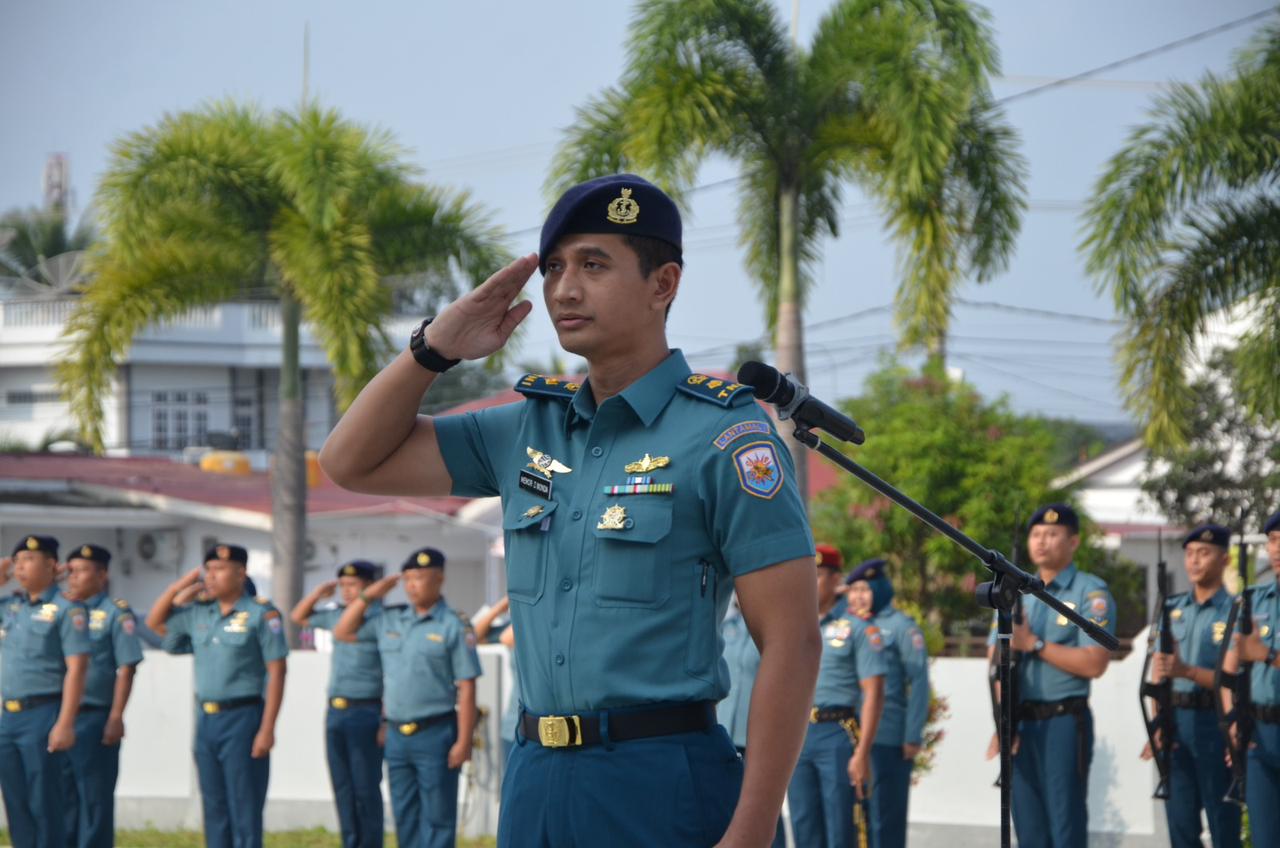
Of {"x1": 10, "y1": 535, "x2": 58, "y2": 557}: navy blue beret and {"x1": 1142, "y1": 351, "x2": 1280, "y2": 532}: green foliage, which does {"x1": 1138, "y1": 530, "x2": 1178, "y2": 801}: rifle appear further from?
{"x1": 1142, "y1": 351, "x2": 1280, "y2": 532}: green foliage

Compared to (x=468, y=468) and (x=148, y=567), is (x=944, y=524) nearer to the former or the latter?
(x=468, y=468)

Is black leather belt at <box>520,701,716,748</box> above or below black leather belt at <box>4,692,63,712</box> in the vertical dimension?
above

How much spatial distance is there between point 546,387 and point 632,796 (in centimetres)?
77

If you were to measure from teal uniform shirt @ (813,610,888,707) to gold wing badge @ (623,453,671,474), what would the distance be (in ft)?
22.3

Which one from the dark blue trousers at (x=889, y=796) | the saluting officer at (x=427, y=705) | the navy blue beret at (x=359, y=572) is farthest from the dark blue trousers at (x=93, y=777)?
the dark blue trousers at (x=889, y=796)

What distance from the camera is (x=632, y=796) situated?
8.75 ft

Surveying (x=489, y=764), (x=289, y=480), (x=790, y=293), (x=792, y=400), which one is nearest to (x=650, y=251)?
(x=792, y=400)

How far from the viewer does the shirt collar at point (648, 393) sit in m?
2.81

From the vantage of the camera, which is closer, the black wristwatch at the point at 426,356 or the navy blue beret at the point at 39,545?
the black wristwatch at the point at 426,356

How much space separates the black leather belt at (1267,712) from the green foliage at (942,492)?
37.5ft

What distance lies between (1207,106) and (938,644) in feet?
16.7

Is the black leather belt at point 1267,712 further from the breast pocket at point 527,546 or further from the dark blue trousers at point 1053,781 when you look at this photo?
the breast pocket at point 527,546

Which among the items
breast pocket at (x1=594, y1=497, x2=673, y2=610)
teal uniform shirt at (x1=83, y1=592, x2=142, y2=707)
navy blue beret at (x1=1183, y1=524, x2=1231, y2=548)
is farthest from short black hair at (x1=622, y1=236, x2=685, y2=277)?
teal uniform shirt at (x1=83, y1=592, x2=142, y2=707)

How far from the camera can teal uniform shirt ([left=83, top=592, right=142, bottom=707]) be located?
10.2 meters
